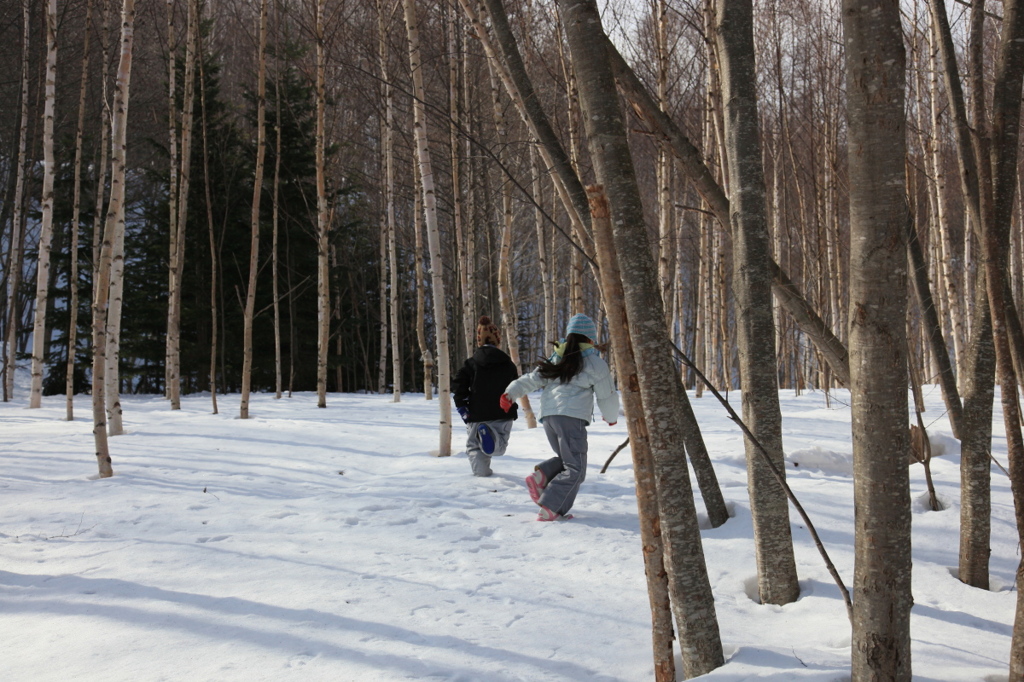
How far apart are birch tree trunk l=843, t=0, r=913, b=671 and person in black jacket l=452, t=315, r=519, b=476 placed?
13.5ft

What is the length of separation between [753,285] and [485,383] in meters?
3.15

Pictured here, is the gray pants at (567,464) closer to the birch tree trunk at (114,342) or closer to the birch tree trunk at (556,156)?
the birch tree trunk at (556,156)

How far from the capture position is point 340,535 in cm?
441

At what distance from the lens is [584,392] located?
4844 millimetres

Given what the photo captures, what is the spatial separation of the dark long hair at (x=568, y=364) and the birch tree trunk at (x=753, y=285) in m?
1.56

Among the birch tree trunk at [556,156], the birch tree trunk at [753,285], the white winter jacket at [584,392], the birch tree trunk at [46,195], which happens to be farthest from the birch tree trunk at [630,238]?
the birch tree trunk at [46,195]

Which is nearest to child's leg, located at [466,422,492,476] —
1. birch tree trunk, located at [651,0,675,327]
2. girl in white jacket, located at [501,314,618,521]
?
girl in white jacket, located at [501,314,618,521]

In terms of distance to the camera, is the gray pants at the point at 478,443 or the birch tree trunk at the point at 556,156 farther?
the gray pants at the point at 478,443

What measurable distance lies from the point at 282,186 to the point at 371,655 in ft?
53.5

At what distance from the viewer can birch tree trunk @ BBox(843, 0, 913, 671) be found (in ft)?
6.05

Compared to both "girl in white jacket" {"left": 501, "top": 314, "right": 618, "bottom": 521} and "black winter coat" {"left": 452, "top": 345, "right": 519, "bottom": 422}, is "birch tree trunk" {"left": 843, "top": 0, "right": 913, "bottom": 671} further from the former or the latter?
"black winter coat" {"left": 452, "top": 345, "right": 519, "bottom": 422}

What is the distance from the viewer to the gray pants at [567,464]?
15.8ft

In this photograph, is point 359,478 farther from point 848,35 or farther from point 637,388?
point 848,35

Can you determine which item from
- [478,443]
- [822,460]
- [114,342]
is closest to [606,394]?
[478,443]
